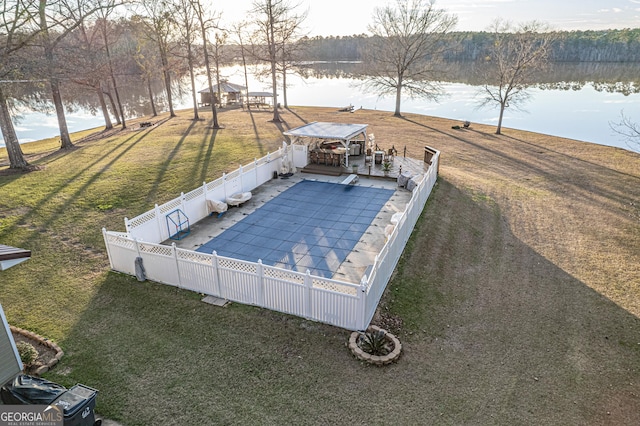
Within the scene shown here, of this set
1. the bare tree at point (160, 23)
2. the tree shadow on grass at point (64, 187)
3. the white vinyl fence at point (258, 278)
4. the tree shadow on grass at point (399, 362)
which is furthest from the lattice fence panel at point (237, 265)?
the bare tree at point (160, 23)

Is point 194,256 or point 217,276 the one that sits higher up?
point 194,256

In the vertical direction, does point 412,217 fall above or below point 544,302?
above

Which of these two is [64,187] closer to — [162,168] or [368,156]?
[162,168]

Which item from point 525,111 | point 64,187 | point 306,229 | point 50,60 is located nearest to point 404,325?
point 306,229

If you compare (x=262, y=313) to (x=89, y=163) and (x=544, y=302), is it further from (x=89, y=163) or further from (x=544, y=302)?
(x=89, y=163)

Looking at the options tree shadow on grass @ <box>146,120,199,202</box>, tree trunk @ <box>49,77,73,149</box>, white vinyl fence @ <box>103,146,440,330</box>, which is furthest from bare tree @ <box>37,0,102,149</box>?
white vinyl fence @ <box>103,146,440,330</box>

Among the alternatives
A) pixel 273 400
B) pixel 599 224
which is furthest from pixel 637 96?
pixel 273 400
